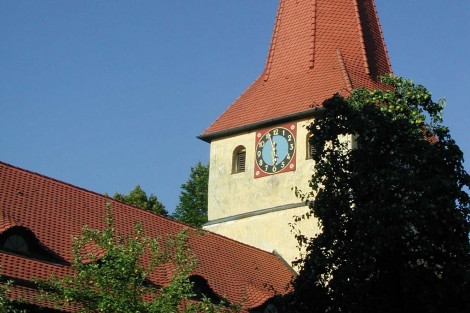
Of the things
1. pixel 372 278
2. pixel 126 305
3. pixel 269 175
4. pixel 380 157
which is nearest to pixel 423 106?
pixel 380 157

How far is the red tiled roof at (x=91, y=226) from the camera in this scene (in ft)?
65.5

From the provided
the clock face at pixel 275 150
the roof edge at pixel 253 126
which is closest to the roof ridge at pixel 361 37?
the roof edge at pixel 253 126

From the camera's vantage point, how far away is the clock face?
28109mm

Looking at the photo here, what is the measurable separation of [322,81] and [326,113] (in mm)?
11102

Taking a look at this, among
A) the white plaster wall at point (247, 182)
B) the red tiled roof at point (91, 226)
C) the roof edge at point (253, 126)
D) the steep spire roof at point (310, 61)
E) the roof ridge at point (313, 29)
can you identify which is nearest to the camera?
the red tiled roof at point (91, 226)

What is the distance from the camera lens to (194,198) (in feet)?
131

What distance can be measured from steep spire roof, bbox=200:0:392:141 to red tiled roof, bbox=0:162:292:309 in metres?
4.22

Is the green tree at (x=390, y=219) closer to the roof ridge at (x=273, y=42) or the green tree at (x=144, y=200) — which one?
the roof ridge at (x=273, y=42)

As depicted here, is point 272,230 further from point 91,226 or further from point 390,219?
point 390,219

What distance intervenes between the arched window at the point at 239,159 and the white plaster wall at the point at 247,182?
86 mm

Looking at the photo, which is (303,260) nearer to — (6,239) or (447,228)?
(447,228)

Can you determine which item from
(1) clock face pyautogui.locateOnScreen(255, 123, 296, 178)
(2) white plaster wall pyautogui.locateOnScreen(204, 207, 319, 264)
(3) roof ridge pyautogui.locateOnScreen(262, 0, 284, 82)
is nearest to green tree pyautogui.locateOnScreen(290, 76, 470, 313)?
(2) white plaster wall pyautogui.locateOnScreen(204, 207, 319, 264)

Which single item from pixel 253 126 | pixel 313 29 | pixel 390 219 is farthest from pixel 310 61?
pixel 390 219

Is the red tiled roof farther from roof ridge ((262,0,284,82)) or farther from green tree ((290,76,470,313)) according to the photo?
roof ridge ((262,0,284,82))
